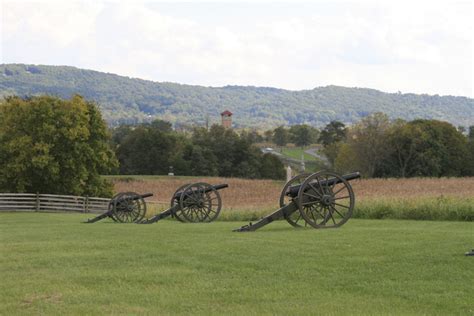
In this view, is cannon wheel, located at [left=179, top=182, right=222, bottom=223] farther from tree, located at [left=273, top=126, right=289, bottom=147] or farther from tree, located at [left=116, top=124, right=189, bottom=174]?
tree, located at [left=273, top=126, right=289, bottom=147]

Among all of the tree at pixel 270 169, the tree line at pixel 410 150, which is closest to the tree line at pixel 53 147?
the tree line at pixel 410 150

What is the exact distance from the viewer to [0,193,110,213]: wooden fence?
113 ft

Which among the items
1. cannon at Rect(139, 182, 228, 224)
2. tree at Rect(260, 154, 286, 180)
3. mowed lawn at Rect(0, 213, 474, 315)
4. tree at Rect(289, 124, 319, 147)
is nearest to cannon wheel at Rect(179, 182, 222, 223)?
cannon at Rect(139, 182, 228, 224)

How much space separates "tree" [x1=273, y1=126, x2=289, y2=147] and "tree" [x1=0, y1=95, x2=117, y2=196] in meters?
105

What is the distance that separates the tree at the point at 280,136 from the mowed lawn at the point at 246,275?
130443mm

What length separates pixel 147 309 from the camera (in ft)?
25.2

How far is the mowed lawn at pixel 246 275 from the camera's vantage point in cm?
779

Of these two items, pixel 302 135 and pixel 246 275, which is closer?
pixel 246 275

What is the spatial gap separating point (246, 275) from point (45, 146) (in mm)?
30435

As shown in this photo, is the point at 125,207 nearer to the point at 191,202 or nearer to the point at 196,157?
the point at 191,202

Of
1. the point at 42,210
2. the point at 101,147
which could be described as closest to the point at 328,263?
the point at 42,210

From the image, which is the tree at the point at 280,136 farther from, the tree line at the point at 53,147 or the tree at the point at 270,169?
the tree line at the point at 53,147

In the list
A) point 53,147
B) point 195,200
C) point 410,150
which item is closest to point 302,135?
point 410,150

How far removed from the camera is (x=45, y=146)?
3800 centimetres
